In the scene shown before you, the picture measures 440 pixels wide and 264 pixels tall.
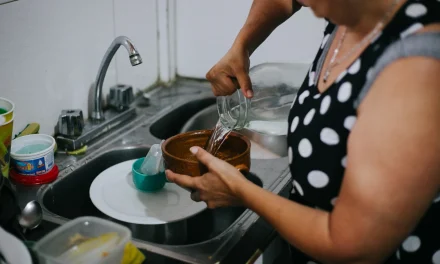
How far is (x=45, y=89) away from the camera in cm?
130

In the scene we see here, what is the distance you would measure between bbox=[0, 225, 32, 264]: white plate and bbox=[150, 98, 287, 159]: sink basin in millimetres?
737

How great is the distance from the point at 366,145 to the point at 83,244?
1.71 ft

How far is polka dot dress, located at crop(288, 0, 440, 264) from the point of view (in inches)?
25.6

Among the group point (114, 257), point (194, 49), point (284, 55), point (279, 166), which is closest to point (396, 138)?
point (114, 257)

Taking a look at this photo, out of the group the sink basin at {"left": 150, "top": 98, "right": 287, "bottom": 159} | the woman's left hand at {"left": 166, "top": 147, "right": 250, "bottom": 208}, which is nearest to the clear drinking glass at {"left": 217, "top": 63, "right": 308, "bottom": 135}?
the sink basin at {"left": 150, "top": 98, "right": 287, "bottom": 159}

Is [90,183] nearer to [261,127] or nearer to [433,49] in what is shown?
[261,127]

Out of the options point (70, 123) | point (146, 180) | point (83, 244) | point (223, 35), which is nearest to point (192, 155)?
point (146, 180)

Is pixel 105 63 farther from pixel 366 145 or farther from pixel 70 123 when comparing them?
pixel 366 145

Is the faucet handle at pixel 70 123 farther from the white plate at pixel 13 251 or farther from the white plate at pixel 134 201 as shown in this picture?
the white plate at pixel 13 251

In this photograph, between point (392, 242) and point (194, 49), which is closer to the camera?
point (392, 242)

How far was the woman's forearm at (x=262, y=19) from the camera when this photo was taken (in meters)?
1.09

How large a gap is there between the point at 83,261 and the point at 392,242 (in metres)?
0.48

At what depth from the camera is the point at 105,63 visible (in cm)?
139

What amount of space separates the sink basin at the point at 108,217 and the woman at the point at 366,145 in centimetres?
37
